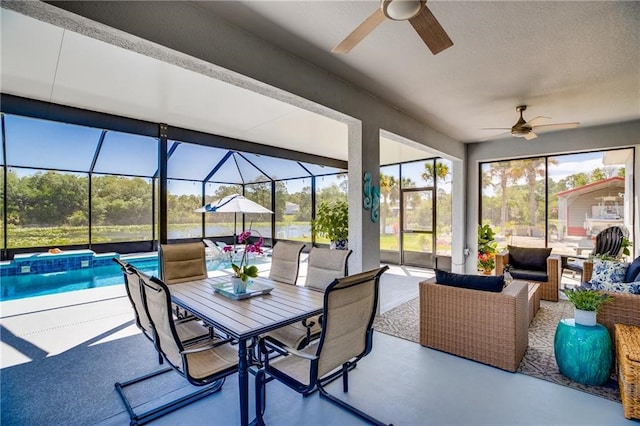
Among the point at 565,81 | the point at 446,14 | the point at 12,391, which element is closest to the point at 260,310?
the point at 12,391

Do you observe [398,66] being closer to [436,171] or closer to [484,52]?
[484,52]

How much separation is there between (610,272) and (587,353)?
5.85 feet

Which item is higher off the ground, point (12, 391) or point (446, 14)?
point (446, 14)

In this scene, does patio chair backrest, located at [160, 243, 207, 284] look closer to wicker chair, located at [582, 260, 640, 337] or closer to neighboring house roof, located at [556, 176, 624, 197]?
wicker chair, located at [582, 260, 640, 337]

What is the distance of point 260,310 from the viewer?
7.14 feet

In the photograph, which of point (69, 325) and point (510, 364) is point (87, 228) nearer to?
point (69, 325)

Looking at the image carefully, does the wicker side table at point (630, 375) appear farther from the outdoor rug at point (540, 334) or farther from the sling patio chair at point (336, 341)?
the sling patio chair at point (336, 341)

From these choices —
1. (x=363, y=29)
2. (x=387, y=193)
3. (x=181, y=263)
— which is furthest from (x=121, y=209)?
(x=363, y=29)

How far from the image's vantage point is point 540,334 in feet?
11.4

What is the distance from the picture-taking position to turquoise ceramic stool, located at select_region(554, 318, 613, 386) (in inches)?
94.1

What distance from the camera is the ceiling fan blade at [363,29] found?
1851 millimetres

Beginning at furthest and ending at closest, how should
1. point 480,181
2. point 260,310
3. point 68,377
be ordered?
point 480,181
point 68,377
point 260,310

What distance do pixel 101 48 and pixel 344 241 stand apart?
14.3 feet

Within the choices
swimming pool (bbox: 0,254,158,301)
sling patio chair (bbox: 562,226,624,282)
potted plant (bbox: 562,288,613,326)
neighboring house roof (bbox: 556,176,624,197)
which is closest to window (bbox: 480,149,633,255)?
neighboring house roof (bbox: 556,176,624,197)
